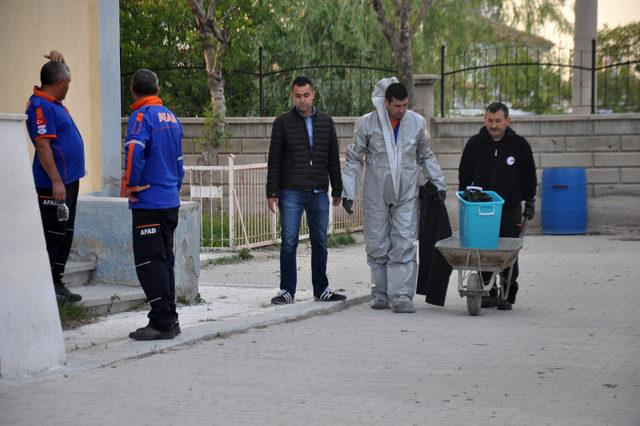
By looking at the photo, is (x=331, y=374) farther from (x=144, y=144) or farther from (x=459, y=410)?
(x=144, y=144)

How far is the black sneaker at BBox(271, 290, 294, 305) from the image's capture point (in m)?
10.9

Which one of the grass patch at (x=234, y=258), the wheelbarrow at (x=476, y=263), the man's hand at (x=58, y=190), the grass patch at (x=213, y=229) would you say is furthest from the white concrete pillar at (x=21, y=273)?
the grass patch at (x=213, y=229)

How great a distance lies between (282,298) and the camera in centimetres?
1091

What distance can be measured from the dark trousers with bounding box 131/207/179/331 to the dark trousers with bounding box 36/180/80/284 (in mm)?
812

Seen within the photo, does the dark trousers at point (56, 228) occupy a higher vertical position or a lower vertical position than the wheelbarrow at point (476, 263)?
higher

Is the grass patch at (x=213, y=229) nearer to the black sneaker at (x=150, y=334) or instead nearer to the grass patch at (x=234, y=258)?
the grass patch at (x=234, y=258)

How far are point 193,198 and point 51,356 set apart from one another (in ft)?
26.3

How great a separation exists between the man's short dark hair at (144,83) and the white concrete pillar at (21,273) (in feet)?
4.16

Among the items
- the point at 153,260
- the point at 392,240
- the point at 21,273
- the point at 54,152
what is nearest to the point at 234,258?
the point at 392,240

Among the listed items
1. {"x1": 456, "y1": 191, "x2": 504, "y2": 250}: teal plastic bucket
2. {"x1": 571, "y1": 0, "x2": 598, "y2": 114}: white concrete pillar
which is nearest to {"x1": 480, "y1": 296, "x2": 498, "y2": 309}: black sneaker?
{"x1": 456, "y1": 191, "x2": 504, "y2": 250}: teal plastic bucket

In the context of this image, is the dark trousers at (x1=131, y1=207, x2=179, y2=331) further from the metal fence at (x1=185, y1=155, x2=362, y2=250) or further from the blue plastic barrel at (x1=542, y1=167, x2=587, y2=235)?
the blue plastic barrel at (x1=542, y1=167, x2=587, y2=235)

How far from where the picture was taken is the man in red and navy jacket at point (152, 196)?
341 inches

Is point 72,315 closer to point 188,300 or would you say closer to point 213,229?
point 188,300

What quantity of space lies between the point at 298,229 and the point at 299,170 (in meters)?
0.50
